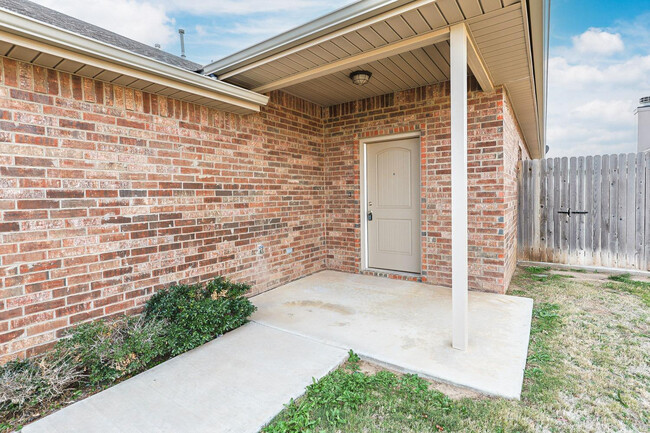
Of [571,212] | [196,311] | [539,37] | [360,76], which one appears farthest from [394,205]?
[571,212]

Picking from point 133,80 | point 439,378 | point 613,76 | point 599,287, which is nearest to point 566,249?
point 599,287

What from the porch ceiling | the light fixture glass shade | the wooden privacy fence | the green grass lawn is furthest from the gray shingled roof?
the wooden privacy fence

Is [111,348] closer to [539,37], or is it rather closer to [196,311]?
[196,311]

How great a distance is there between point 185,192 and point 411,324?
271cm

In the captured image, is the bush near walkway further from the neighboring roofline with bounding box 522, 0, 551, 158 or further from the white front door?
the neighboring roofline with bounding box 522, 0, 551, 158

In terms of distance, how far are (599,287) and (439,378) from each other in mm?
3802

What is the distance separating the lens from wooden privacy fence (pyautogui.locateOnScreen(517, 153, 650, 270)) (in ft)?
17.4

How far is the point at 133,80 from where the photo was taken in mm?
2855

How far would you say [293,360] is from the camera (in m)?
2.55

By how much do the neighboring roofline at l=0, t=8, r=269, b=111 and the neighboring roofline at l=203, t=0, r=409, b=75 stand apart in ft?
0.86

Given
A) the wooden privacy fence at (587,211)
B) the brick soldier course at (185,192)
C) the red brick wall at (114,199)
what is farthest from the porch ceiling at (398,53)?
the wooden privacy fence at (587,211)

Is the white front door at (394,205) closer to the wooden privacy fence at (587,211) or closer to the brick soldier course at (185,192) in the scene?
the brick soldier course at (185,192)

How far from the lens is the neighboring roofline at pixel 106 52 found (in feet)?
6.81

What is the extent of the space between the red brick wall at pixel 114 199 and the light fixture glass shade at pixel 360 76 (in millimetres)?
1226
